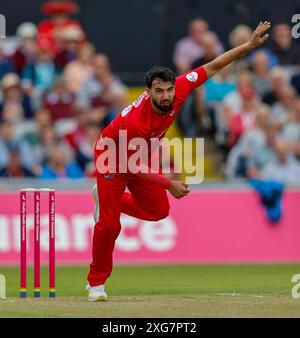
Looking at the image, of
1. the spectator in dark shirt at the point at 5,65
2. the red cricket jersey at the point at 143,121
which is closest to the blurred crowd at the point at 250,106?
the spectator in dark shirt at the point at 5,65

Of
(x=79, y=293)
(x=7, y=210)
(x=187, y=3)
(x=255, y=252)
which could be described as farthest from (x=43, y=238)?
(x=187, y=3)

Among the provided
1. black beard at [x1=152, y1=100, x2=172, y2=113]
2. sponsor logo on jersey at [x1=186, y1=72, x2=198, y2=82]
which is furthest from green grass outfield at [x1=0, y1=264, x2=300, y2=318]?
sponsor logo on jersey at [x1=186, y1=72, x2=198, y2=82]

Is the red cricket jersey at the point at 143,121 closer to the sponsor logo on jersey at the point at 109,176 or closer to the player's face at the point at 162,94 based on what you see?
the player's face at the point at 162,94

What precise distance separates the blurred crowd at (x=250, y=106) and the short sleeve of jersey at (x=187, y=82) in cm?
651

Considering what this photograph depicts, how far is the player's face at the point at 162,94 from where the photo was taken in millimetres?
11219

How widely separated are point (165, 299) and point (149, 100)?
1.85 metres

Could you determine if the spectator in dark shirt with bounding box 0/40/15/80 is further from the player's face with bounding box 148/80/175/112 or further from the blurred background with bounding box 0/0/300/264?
the player's face with bounding box 148/80/175/112

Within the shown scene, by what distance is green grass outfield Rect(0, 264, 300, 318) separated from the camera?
34.7 ft

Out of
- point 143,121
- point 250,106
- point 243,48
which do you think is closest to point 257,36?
point 243,48

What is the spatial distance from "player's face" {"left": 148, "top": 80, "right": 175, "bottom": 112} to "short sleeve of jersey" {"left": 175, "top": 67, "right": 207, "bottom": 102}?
14.1 inches

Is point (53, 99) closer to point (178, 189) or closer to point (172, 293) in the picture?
point (172, 293)

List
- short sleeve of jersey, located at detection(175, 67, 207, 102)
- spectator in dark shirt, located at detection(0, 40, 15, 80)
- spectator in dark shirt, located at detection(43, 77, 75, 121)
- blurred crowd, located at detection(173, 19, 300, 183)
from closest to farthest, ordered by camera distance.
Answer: short sleeve of jersey, located at detection(175, 67, 207, 102), blurred crowd, located at detection(173, 19, 300, 183), spectator in dark shirt, located at detection(43, 77, 75, 121), spectator in dark shirt, located at detection(0, 40, 15, 80)
